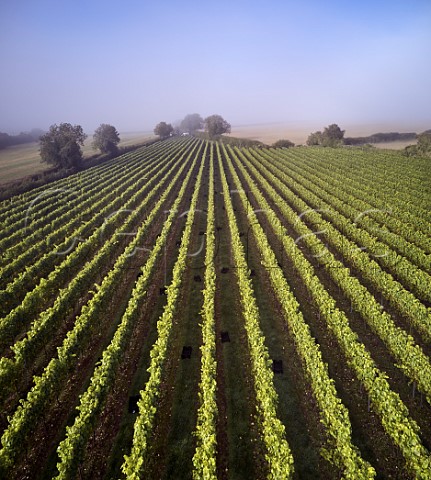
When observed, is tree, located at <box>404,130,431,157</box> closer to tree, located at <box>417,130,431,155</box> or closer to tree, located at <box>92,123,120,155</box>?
tree, located at <box>417,130,431,155</box>

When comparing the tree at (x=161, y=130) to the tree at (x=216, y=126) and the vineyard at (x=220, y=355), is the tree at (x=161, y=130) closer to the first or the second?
the tree at (x=216, y=126)

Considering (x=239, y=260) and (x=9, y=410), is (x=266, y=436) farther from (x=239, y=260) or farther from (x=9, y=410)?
(x=239, y=260)

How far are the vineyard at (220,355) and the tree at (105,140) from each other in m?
60.9

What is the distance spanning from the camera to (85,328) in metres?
14.9

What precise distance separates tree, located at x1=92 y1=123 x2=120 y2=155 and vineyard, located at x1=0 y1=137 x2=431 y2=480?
6091 centimetres

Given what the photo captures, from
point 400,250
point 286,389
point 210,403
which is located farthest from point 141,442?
point 400,250

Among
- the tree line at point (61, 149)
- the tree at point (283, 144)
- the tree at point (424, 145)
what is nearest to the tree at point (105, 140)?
the tree line at point (61, 149)

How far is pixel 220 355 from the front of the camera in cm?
1487

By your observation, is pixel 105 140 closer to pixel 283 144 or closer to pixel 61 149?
pixel 61 149

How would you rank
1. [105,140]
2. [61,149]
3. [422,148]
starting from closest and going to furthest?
[61,149], [422,148], [105,140]

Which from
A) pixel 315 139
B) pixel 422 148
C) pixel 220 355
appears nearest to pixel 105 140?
pixel 315 139

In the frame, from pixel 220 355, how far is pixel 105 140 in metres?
82.8

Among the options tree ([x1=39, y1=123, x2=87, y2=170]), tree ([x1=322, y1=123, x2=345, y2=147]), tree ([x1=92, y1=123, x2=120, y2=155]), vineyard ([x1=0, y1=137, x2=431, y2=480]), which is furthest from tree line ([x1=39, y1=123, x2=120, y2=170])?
tree ([x1=322, y1=123, x2=345, y2=147])

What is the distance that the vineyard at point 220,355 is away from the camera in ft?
33.6
